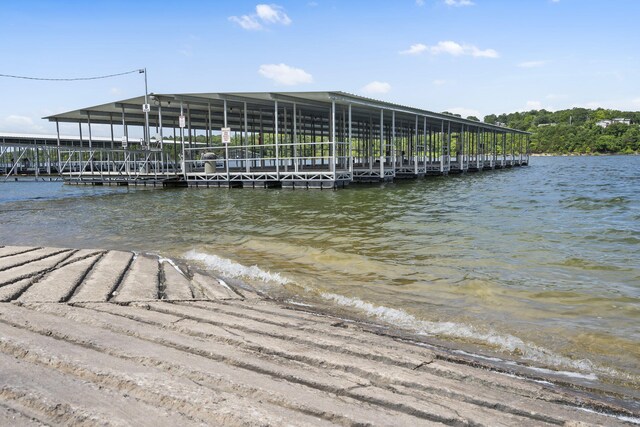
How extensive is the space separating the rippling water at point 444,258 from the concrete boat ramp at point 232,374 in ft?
3.81

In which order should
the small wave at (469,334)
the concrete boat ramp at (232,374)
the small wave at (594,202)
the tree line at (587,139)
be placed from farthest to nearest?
the tree line at (587,139)
the small wave at (594,202)
the small wave at (469,334)
the concrete boat ramp at (232,374)

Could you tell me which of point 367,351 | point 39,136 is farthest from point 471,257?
point 39,136

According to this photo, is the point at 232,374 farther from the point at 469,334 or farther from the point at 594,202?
the point at 594,202

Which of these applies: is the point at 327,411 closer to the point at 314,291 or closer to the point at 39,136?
the point at 314,291

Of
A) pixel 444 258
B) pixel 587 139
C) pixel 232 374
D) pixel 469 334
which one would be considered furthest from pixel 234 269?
pixel 587 139

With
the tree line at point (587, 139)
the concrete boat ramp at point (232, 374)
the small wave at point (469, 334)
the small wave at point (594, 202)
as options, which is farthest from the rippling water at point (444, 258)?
the tree line at point (587, 139)

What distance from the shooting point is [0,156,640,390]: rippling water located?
14.5 feet

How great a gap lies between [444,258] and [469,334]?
135 inches

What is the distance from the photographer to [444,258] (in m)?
7.62

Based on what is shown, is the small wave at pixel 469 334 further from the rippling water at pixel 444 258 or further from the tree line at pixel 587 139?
the tree line at pixel 587 139

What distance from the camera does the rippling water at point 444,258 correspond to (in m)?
4.41

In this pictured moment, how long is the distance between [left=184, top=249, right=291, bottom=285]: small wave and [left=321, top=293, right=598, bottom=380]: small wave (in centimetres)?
131

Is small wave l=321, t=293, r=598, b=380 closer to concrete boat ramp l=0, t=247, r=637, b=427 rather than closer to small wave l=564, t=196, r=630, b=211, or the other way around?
concrete boat ramp l=0, t=247, r=637, b=427

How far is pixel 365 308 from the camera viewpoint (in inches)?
200
